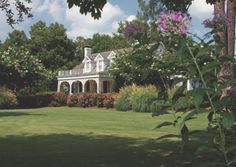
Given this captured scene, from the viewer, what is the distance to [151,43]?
17.4 feet

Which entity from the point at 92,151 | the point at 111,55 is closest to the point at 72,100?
the point at 111,55

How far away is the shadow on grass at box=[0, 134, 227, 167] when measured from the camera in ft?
33.1

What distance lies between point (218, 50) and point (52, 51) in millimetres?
78709

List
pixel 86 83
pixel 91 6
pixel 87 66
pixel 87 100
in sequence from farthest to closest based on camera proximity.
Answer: pixel 87 66, pixel 86 83, pixel 87 100, pixel 91 6

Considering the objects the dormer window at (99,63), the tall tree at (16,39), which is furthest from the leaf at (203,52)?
the tall tree at (16,39)

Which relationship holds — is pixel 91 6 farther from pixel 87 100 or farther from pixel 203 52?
pixel 87 100

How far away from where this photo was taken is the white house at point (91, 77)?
62000 mm

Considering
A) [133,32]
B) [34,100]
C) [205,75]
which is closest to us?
[205,75]

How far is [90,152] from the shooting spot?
12.0 metres

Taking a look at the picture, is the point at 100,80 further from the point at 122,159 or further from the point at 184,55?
the point at 184,55

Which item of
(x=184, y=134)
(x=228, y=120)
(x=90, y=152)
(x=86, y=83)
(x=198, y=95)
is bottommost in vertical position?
(x=90, y=152)

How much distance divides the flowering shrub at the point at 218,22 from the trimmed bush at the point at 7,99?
4022 centimetres

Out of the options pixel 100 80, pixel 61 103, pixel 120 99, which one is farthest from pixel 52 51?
pixel 120 99

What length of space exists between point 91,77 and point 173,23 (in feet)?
195
